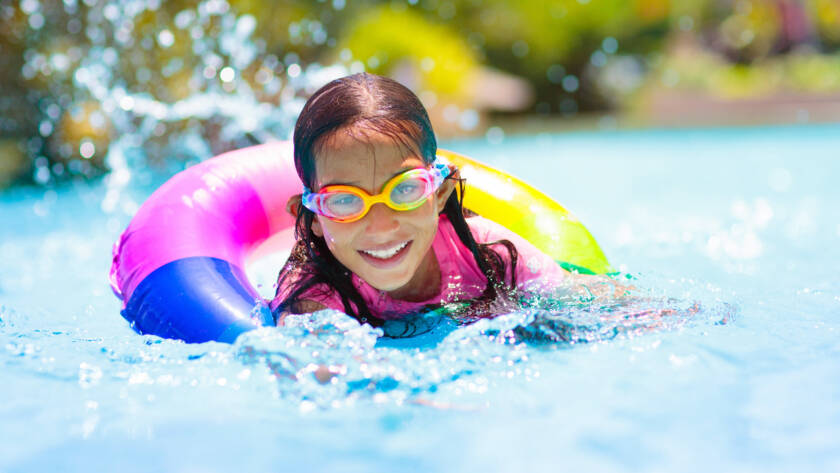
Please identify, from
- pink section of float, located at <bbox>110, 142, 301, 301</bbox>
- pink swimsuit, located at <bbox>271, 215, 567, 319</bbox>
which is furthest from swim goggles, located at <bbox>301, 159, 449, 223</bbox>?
pink section of float, located at <bbox>110, 142, 301, 301</bbox>

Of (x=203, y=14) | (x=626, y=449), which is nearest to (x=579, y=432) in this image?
(x=626, y=449)

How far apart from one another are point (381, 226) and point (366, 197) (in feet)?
0.35

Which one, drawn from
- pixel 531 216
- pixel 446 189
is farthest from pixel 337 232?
pixel 531 216

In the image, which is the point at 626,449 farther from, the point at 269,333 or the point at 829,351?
the point at 269,333

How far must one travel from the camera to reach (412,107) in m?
2.29

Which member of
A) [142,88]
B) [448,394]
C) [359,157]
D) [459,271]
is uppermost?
[142,88]

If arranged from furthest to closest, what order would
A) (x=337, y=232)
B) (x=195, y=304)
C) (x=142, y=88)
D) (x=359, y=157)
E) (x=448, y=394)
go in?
(x=142, y=88) < (x=195, y=304) < (x=337, y=232) < (x=359, y=157) < (x=448, y=394)

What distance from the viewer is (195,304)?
8.00 feet

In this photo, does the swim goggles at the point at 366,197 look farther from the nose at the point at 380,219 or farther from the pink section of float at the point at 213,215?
the pink section of float at the point at 213,215

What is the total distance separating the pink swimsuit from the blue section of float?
0.40 m

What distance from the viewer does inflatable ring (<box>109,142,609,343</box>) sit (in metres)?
2.46

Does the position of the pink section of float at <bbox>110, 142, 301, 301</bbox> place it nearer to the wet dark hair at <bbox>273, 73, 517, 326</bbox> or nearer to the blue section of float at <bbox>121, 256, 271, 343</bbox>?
the blue section of float at <bbox>121, 256, 271, 343</bbox>

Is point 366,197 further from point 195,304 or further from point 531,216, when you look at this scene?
point 531,216

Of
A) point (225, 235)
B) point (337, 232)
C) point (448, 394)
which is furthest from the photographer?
point (225, 235)
